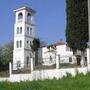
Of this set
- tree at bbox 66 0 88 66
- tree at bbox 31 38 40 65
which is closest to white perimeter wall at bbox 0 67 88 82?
tree at bbox 66 0 88 66

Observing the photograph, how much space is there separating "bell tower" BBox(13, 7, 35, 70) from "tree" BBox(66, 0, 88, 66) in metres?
24.4

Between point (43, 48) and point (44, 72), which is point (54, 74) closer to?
point (44, 72)

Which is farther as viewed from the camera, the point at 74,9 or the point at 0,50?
the point at 0,50

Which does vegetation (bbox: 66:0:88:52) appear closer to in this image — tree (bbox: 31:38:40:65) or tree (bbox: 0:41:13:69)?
tree (bbox: 31:38:40:65)

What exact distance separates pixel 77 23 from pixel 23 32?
26828 mm

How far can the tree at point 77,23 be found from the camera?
28766 mm

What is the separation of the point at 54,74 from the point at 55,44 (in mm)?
26607

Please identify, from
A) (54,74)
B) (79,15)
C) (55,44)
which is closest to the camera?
(54,74)

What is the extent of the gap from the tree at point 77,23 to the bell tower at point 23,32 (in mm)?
24353

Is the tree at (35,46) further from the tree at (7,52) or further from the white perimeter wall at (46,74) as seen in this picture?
the white perimeter wall at (46,74)

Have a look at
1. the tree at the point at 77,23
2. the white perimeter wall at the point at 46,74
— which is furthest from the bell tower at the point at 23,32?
the white perimeter wall at the point at 46,74

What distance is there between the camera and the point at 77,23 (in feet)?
95.1

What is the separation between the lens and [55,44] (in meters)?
50.6

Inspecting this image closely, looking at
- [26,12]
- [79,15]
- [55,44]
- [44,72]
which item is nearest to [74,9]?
[79,15]
